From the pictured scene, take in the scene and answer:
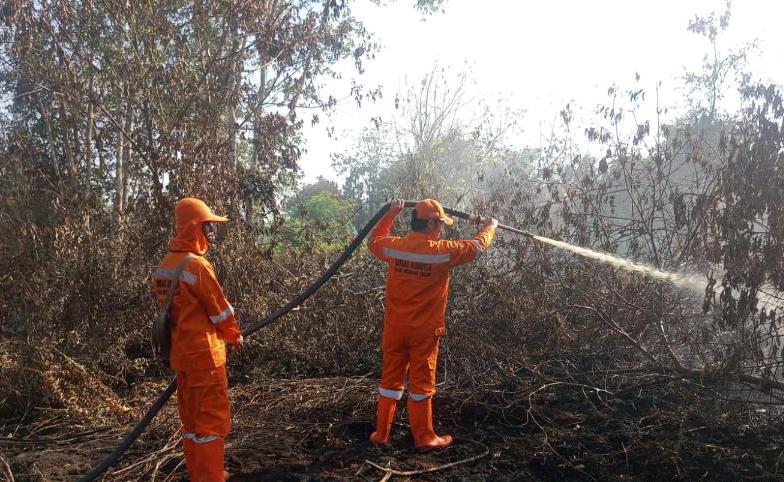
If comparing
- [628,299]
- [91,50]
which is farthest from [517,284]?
[91,50]

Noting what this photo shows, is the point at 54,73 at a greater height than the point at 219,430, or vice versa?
the point at 54,73

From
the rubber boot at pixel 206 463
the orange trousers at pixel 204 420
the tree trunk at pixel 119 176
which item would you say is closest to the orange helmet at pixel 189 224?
the orange trousers at pixel 204 420

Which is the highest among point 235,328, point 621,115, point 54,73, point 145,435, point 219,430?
point 54,73

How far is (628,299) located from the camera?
6379 mm

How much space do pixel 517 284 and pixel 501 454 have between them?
113 inches

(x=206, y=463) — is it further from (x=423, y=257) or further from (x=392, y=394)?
(x=423, y=257)

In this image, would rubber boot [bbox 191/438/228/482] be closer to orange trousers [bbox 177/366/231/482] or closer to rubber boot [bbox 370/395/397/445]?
orange trousers [bbox 177/366/231/482]

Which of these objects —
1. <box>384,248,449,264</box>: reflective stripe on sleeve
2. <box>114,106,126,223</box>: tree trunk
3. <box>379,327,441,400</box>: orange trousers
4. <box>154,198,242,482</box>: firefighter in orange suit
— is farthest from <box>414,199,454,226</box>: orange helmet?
<box>114,106,126,223</box>: tree trunk

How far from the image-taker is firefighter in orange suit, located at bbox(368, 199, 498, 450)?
13.6 ft

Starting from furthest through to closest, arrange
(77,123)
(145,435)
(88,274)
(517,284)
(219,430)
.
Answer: (77,123) < (517,284) < (88,274) < (145,435) < (219,430)

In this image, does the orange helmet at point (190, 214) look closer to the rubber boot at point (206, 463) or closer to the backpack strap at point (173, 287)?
the backpack strap at point (173, 287)

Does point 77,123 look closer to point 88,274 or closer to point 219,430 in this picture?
point 88,274

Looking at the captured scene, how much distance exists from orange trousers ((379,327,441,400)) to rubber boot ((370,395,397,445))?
0.05 meters

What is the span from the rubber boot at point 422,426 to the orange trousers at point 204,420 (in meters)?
1.28
